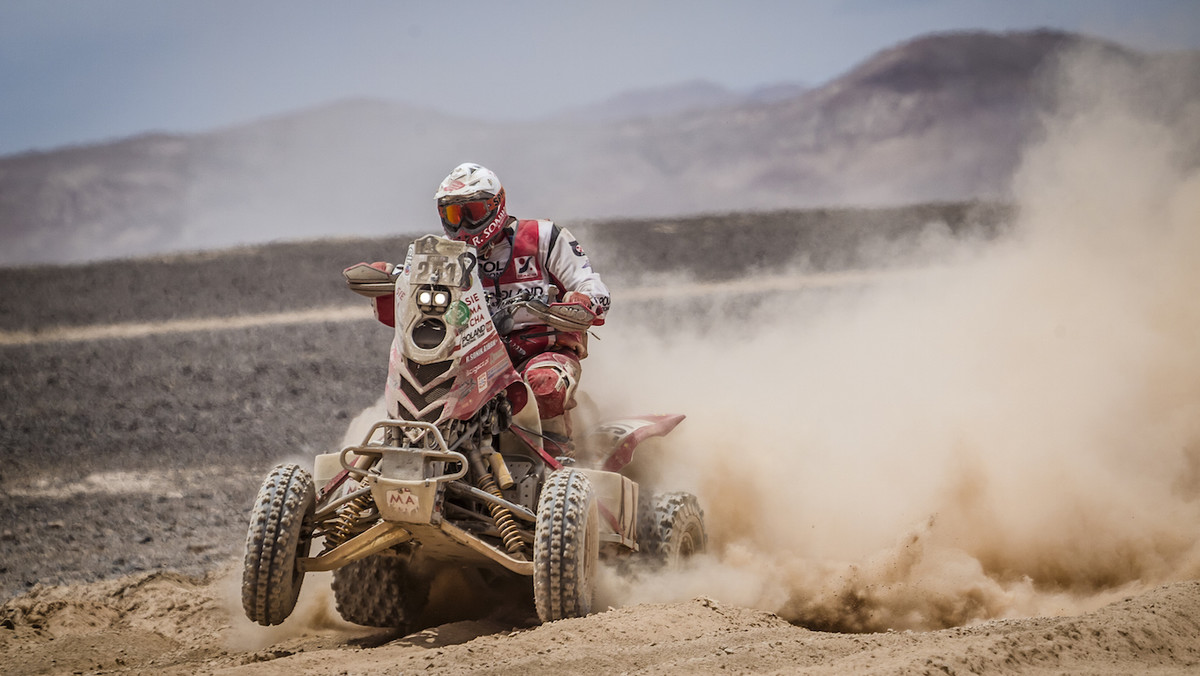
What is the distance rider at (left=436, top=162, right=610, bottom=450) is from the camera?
7.45m

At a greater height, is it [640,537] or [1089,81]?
[1089,81]

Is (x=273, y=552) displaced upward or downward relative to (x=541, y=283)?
downward

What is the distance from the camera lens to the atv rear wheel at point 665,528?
7684mm

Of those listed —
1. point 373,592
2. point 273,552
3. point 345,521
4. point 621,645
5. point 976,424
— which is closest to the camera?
point 621,645

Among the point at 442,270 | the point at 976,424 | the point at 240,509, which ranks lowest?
the point at 240,509

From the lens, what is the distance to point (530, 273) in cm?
790

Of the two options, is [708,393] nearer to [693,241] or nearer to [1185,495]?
[1185,495]

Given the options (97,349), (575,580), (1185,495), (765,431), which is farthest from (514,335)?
(97,349)

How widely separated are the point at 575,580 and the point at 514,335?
7.02 ft

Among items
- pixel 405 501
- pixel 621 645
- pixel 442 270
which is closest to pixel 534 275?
pixel 442 270

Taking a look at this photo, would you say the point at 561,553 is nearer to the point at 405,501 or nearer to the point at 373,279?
the point at 405,501

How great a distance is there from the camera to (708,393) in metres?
10.6

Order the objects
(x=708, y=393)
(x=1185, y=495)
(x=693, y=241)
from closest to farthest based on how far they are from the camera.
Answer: (x=1185, y=495)
(x=708, y=393)
(x=693, y=241)

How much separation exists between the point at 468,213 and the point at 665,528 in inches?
92.3
